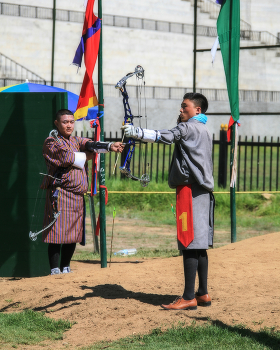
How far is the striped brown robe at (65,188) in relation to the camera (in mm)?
4992

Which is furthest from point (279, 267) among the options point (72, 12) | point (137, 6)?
point (137, 6)

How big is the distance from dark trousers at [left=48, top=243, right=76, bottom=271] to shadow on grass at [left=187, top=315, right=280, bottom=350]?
2.05 m

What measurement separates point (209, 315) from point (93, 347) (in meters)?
0.92

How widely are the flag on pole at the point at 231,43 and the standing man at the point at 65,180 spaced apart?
259 centimetres

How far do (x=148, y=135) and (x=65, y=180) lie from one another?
1580 millimetres

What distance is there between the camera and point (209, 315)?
3.89 metres

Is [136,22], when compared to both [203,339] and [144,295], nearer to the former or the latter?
[144,295]

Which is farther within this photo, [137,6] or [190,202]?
[137,6]

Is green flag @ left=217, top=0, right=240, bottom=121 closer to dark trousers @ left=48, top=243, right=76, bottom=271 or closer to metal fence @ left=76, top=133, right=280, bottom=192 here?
metal fence @ left=76, top=133, right=280, bottom=192

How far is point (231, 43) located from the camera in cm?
700

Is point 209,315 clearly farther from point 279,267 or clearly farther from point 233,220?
point 233,220

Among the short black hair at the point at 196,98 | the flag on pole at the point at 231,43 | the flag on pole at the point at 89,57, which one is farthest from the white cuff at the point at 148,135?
the flag on pole at the point at 231,43

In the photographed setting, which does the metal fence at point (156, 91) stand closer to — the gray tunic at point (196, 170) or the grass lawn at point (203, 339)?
the gray tunic at point (196, 170)

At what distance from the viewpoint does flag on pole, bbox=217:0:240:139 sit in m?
6.97
